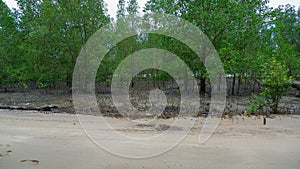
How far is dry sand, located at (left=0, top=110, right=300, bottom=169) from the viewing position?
255 cm

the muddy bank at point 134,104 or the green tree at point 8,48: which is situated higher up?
the green tree at point 8,48

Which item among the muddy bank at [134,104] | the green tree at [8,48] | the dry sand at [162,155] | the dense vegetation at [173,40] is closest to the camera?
the dry sand at [162,155]

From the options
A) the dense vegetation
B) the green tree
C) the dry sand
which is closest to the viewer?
the dry sand

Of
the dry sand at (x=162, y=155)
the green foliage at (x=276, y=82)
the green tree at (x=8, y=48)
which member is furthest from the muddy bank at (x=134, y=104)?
the green tree at (x=8, y=48)

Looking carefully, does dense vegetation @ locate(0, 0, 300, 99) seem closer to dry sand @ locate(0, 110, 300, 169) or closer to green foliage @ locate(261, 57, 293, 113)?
green foliage @ locate(261, 57, 293, 113)

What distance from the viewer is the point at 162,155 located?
286cm

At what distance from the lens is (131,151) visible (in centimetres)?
296

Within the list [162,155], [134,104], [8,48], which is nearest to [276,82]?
[134,104]

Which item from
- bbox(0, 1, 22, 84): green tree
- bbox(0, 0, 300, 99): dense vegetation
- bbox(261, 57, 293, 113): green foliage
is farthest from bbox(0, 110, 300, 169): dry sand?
bbox(0, 1, 22, 84): green tree

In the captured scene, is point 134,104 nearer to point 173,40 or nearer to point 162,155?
point 173,40

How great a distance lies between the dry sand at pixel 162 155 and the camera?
255 centimetres

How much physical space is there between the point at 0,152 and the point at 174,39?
8307mm

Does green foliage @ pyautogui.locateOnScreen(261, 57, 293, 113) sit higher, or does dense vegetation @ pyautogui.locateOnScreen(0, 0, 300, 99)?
dense vegetation @ pyautogui.locateOnScreen(0, 0, 300, 99)

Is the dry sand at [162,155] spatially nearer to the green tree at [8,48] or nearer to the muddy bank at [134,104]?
the muddy bank at [134,104]
